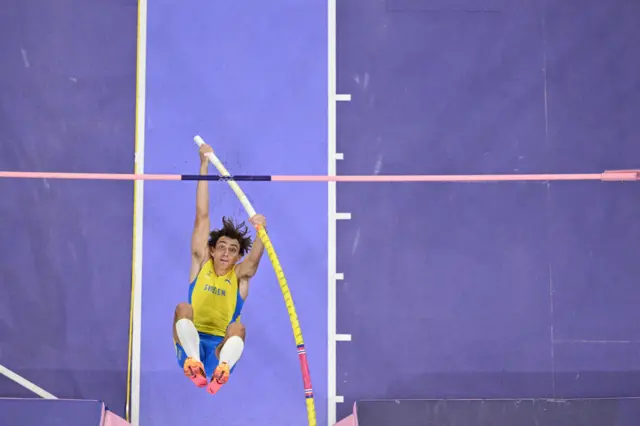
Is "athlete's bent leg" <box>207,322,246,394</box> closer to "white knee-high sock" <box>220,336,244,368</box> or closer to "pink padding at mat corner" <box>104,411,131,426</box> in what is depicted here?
"white knee-high sock" <box>220,336,244,368</box>

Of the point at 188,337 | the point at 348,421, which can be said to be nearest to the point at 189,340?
the point at 188,337

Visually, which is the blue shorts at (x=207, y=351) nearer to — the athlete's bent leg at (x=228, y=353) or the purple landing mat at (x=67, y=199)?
the athlete's bent leg at (x=228, y=353)

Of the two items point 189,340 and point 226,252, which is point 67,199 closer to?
point 226,252

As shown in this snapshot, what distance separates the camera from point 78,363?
18.6 ft

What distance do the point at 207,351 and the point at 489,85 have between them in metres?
3.02

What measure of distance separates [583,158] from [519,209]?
655mm

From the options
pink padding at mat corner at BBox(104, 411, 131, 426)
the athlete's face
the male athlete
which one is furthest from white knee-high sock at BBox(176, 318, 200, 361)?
pink padding at mat corner at BBox(104, 411, 131, 426)

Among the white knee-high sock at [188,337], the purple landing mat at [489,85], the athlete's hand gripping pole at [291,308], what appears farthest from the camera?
the purple landing mat at [489,85]

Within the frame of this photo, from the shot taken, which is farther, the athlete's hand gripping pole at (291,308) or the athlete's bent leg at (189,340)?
the athlete's bent leg at (189,340)

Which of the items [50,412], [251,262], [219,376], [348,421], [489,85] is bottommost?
[348,421]

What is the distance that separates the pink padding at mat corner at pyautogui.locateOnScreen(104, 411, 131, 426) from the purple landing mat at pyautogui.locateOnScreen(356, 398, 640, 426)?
1.66 meters

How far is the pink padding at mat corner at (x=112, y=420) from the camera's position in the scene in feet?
16.5

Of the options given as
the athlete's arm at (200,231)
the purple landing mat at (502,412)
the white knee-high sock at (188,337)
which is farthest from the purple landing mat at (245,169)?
the purple landing mat at (502,412)

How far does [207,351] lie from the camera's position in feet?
18.0
